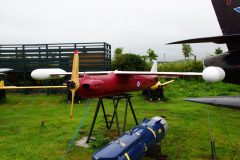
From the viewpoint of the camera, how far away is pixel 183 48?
257ft

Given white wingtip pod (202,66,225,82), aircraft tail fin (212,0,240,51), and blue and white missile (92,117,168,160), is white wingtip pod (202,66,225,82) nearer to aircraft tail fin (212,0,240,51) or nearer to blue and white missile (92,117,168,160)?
blue and white missile (92,117,168,160)

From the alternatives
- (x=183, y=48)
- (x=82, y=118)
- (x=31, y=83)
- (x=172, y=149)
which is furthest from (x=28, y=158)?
(x=183, y=48)

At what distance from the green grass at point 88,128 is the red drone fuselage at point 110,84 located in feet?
6.66

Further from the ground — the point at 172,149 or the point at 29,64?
the point at 29,64

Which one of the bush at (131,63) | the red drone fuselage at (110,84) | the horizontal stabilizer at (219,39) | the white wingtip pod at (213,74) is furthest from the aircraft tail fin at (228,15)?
the bush at (131,63)

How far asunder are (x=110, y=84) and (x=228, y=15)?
23.7ft

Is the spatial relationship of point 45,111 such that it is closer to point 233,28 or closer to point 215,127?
point 215,127

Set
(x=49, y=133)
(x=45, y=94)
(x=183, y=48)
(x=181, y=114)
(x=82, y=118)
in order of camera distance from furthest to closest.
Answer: (x=183, y=48) → (x=45, y=94) → (x=181, y=114) → (x=82, y=118) → (x=49, y=133)

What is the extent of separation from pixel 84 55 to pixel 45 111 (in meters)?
9.92

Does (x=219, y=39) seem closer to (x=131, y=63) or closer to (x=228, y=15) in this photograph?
(x=228, y=15)

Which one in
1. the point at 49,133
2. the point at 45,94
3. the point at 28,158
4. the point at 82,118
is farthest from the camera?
the point at 45,94

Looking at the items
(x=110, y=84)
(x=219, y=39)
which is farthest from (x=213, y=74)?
(x=110, y=84)

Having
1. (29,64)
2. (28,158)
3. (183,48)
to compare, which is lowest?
(28,158)

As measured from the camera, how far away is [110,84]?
9617 mm
